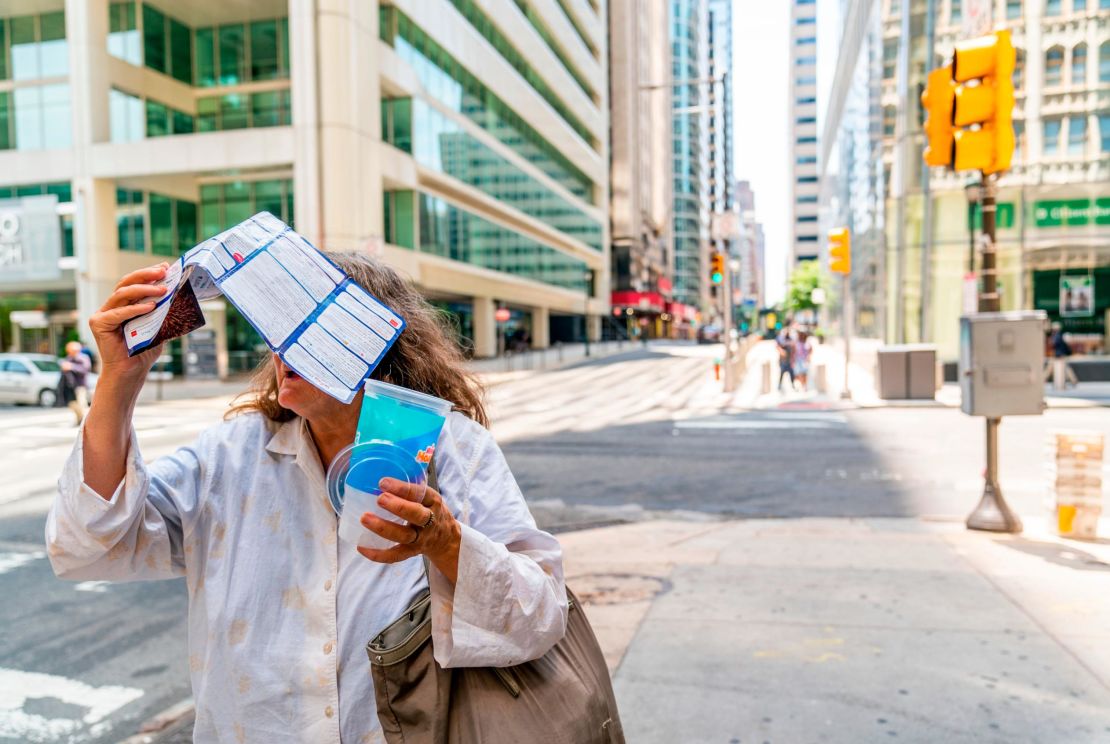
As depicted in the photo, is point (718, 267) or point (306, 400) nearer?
point (306, 400)

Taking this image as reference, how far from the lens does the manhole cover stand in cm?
551

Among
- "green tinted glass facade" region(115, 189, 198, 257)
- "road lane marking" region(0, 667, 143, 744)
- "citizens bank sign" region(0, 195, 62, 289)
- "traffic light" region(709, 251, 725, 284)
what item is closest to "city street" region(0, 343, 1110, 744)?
"road lane marking" region(0, 667, 143, 744)

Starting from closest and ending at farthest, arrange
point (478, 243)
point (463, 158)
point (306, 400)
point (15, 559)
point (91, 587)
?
1. point (306, 400)
2. point (91, 587)
3. point (15, 559)
4. point (463, 158)
5. point (478, 243)

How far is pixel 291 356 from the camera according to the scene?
1492mm

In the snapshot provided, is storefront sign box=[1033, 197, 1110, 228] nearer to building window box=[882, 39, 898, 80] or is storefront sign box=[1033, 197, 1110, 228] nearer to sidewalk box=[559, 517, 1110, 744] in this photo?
building window box=[882, 39, 898, 80]

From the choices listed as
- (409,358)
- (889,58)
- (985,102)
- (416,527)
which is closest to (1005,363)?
(985,102)

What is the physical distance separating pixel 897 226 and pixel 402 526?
27.0 meters

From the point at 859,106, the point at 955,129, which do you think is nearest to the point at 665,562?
the point at 955,129

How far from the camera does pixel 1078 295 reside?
2486cm

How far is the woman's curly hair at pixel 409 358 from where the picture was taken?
1.82m

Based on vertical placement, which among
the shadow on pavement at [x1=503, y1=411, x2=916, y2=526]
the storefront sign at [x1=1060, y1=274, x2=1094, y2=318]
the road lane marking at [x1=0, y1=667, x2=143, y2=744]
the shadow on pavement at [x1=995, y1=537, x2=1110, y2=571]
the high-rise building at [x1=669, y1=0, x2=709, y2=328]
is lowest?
the shadow on pavement at [x1=503, y1=411, x2=916, y2=526]

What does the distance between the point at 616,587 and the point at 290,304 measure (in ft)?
15.3

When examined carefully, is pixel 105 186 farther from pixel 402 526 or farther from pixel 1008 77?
pixel 402 526

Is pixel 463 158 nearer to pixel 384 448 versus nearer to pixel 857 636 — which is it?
pixel 857 636
